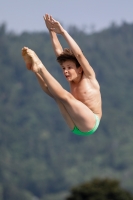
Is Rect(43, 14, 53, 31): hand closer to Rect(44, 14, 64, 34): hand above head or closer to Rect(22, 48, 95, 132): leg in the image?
Rect(44, 14, 64, 34): hand above head

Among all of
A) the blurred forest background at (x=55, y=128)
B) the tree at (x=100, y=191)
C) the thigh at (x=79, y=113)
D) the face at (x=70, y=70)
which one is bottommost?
the thigh at (x=79, y=113)

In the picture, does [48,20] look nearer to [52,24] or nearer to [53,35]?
[52,24]

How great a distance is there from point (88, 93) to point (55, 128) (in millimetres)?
119995

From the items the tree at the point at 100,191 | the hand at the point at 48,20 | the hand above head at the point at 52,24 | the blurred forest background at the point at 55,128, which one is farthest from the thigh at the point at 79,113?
the blurred forest background at the point at 55,128

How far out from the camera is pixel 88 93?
13.1 meters

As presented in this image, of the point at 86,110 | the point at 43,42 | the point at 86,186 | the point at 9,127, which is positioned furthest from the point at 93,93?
the point at 43,42

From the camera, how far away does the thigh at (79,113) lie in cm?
1260

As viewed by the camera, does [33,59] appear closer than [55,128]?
Yes

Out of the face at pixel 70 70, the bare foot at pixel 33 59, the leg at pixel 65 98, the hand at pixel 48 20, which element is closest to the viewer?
the leg at pixel 65 98

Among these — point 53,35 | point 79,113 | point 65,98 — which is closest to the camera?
point 65,98

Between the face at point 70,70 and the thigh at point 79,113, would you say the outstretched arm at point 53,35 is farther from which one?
the thigh at point 79,113

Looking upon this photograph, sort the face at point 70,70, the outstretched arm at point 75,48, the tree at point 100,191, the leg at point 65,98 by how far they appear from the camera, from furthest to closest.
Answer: the tree at point 100,191, the face at point 70,70, the outstretched arm at point 75,48, the leg at point 65,98

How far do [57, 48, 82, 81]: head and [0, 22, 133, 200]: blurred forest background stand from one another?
83471 millimetres

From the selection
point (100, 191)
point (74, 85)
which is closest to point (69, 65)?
point (74, 85)
